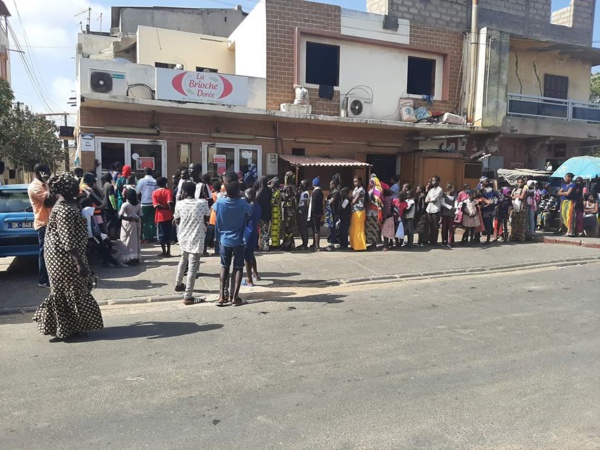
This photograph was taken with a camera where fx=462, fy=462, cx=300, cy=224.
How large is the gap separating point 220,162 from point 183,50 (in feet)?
17.5

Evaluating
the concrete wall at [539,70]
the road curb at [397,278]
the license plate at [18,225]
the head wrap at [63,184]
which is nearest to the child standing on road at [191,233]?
the road curb at [397,278]

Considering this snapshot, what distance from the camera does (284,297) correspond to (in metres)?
7.27

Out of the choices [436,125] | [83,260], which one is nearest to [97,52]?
[436,125]

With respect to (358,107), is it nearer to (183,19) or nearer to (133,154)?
(133,154)

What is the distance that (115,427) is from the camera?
335 cm

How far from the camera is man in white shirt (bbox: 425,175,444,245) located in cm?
1203

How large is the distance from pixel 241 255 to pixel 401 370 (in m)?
3.05

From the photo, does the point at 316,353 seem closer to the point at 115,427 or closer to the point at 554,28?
the point at 115,427

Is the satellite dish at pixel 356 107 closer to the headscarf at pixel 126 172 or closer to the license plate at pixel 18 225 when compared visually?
the headscarf at pixel 126 172

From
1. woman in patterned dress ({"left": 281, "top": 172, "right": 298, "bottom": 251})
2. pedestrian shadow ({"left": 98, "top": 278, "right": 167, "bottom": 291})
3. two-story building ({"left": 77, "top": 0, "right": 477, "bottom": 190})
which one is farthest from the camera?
two-story building ({"left": 77, "top": 0, "right": 477, "bottom": 190})

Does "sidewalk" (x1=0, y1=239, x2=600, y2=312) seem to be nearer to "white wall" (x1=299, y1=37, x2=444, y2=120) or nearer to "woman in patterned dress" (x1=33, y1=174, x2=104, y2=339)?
"woman in patterned dress" (x1=33, y1=174, x2=104, y2=339)

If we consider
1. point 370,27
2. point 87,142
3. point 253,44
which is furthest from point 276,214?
point 370,27

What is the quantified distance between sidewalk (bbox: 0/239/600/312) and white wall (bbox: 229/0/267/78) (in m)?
7.20

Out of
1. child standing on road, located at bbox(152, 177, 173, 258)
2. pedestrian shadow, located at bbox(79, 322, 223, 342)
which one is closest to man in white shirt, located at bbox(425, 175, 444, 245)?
child standing on road, located at bbox(152, 177, 173, 258)
